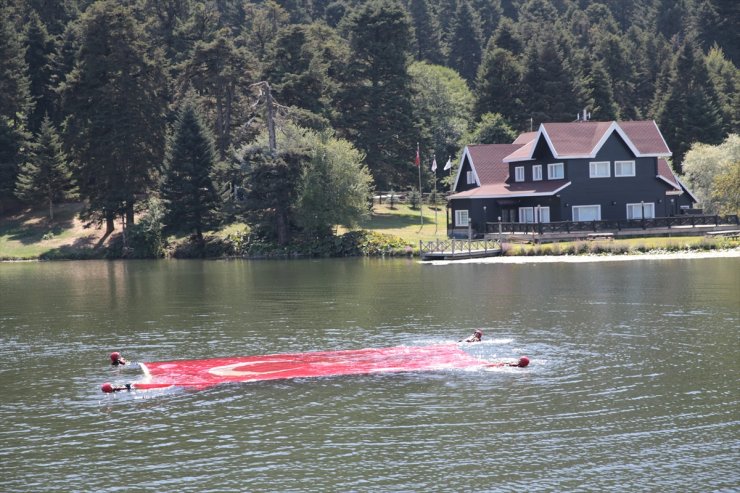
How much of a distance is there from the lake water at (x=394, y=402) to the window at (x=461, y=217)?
39.4 meters

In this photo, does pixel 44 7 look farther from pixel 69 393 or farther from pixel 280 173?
pixel 69 393

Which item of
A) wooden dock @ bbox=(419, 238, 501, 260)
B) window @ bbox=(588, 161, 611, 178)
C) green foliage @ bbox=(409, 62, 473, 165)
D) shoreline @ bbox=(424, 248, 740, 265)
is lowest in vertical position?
shoreline @ bbox=(424, 248, 740, 265)

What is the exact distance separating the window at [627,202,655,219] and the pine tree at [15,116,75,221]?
54.5m

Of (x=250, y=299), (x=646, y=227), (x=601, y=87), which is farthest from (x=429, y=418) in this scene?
(x=601, y=87)

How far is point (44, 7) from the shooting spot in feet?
415

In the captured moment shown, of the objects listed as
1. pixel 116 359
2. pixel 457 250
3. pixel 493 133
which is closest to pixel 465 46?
pixel 493 133

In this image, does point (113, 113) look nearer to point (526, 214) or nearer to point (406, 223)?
point (406, 223)

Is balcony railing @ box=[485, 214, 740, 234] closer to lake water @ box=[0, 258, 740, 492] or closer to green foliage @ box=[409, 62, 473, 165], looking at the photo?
lake water @ box=[0, 258, 740, 492]

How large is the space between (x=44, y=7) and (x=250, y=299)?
3592 inches

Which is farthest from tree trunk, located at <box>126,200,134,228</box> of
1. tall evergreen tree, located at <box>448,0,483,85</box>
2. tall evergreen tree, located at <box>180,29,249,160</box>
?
tall evergreen tree, located at <box>448,0,483,85</box>

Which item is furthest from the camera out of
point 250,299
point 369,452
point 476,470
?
point 250,299

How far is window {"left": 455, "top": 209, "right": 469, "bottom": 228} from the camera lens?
290 feet

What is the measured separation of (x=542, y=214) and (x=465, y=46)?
10564 centimetres

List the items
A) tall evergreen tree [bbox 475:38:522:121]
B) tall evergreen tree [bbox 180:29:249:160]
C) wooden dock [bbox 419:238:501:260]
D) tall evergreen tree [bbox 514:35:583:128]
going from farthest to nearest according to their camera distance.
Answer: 1. tall evergreen tree [bbox 475:38:522:121]
2. tall evergreen tree [bbox 514:35:583:128]
3. tall evergreen tree [bbox 180:29:249:160]
4. wooden dock [bbox 419:238:501:260]
